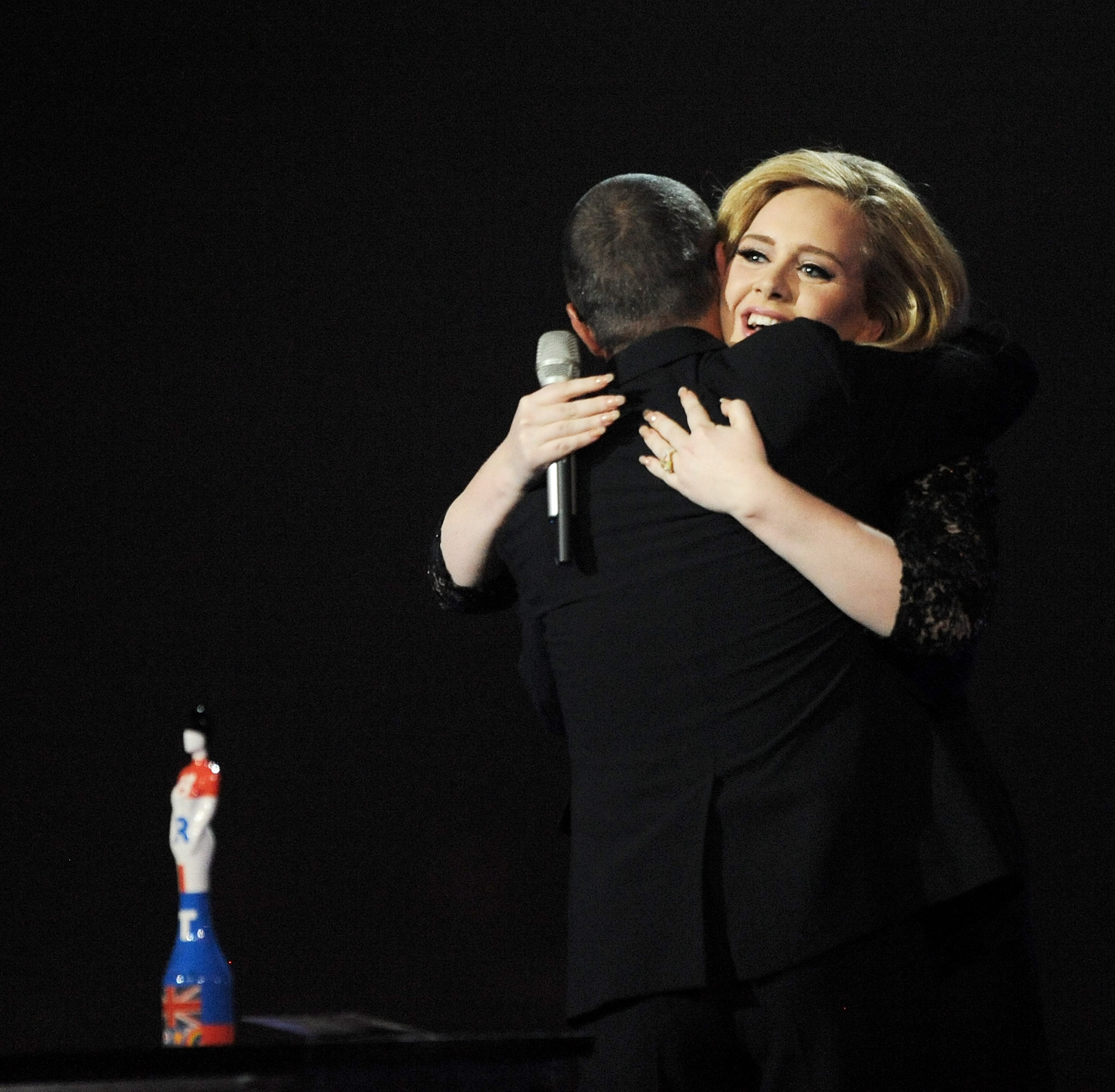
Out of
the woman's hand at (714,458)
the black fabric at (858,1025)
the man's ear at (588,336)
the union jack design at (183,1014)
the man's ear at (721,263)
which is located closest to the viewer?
the black fabric at (858,1025)

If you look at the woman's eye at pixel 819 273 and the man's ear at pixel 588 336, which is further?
the woman's eye at pixel 819 273

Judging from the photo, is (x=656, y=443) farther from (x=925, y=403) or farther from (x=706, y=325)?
(x=925, y=403)

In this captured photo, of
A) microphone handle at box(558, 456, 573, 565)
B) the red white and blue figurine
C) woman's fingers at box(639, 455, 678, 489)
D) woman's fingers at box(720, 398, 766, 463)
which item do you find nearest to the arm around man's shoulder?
woman's fingers at box(720, 398, 766, 463)

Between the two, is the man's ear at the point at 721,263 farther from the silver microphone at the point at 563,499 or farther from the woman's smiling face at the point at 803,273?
the silver microphone at the point at 563,499

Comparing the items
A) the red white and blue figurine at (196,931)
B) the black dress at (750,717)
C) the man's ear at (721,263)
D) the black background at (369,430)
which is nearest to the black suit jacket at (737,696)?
the black dress at (750,717)

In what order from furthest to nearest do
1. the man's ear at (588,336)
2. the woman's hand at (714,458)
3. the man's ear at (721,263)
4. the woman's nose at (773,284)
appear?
the woman's nose at (773,284)
the man's ear at (721,263)
the man's ear at (588,336)
the woman's hand at (714,458)

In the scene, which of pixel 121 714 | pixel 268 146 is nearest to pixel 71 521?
pixel 121 714

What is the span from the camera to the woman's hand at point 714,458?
1.67 meters

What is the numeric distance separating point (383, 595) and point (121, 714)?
0.62 metres

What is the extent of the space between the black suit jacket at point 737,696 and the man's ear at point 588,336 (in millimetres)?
85

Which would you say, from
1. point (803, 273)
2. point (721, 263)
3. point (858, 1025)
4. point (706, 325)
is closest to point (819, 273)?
point (803, 273)

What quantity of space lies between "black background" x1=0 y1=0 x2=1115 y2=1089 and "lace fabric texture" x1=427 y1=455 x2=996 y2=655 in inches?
63.7

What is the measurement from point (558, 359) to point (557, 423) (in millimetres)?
163

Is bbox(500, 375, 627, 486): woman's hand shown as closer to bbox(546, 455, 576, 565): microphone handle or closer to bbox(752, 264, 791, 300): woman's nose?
bbox(546, 455, 576, 565): microphone handle
